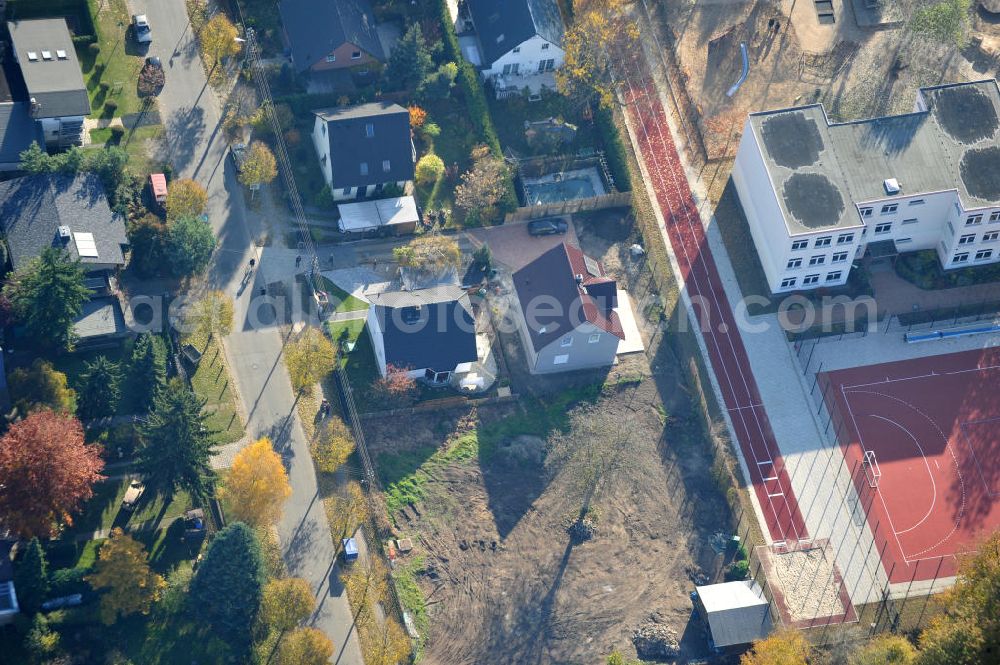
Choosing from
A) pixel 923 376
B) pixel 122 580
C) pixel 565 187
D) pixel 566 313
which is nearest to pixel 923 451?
pixel 923 376

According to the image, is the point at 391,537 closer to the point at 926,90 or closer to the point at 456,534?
the point at 456,534

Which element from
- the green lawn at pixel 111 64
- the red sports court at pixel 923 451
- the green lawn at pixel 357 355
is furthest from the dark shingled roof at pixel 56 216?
the red sports court at pixel 923 451

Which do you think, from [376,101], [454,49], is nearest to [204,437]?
[376,101]

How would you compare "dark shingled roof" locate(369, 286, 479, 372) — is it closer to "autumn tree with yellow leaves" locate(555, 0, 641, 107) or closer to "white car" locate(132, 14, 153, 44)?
"autumn tree with yellow leaves" locate(555, 0, 641, 107)

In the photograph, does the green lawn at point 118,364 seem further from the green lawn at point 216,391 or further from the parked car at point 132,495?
the parked car at point 132,495

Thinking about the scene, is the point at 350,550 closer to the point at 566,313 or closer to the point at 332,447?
the point at 332,447

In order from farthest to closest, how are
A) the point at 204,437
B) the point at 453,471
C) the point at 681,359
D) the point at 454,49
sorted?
the point at 454,49 → the point at 681,359 → the point at 453,471 → the point at 204,437
